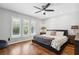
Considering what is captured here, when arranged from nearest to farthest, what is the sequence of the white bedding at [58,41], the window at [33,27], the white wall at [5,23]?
the white wall at [5,23]
the white bedding at [58,41]
the window at [33,27]

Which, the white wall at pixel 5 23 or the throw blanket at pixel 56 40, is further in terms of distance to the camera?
the throw blanket at pixel 56 40

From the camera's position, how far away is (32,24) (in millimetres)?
1502

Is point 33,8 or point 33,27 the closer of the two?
point 33,8

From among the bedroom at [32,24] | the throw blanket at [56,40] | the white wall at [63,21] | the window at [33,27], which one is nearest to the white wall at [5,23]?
the bedroom at [32,24]

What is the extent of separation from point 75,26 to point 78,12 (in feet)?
0.85

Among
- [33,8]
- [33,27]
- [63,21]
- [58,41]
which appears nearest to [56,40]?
[58,41]

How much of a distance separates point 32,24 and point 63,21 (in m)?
0.64

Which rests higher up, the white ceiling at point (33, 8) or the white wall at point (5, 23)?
the white ceiling at point (33, 8)

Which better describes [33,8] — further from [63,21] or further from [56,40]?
[56,40]

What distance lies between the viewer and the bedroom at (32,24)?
1280 mm

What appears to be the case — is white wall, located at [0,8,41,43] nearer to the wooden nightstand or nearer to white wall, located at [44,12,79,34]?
white wall, located at [44,12,79,34]

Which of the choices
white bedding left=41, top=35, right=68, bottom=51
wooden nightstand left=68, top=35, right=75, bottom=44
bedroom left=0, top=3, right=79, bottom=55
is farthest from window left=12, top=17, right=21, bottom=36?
wooden nightstand left=68, top=35, right=75, bottom=44

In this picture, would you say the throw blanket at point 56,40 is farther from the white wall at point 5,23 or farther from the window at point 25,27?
the white wall at point 5,23

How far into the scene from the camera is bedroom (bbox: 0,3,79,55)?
4.20ft
